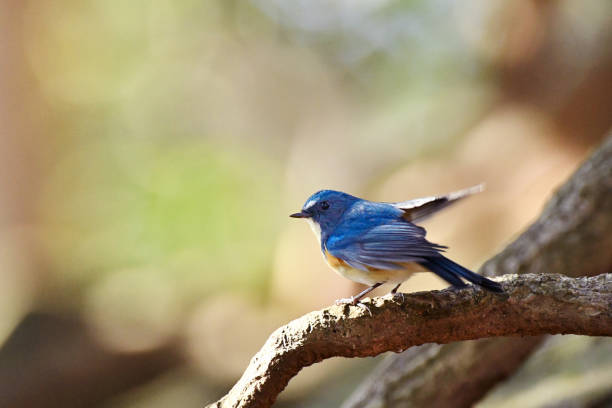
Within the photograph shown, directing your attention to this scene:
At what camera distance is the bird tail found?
1.62 meters

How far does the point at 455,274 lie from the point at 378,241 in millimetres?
274

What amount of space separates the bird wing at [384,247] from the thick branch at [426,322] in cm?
12

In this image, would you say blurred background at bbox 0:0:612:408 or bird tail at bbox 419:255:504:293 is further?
blurred background at bbox 0:0:612:408

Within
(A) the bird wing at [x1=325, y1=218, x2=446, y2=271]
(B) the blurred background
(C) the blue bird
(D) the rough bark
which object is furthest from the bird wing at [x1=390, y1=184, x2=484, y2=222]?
(B) the blurred background

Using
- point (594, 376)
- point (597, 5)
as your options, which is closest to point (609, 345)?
point (594, 376)

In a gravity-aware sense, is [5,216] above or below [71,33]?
below

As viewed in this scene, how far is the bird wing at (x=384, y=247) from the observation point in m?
1.73

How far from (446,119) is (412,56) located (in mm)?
1236

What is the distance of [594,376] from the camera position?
328 centimetres

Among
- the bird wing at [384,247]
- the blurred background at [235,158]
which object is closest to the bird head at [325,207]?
the bird wing at [384,247]

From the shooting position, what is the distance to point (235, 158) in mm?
8086

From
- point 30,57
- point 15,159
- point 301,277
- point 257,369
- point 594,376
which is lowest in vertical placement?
point 257,369

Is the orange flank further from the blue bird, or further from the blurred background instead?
the blurred background

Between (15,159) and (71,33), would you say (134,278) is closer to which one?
(15,159)
